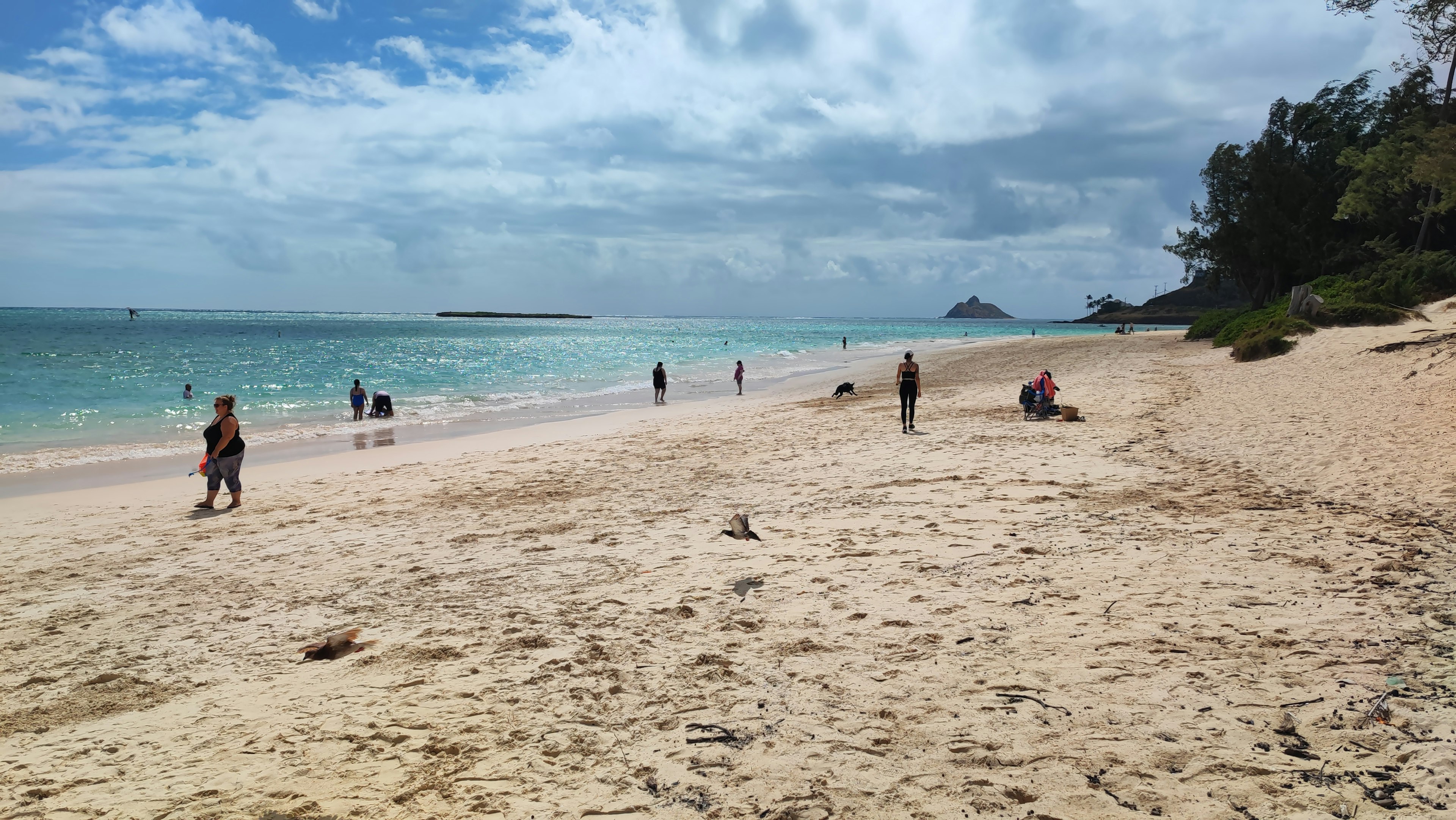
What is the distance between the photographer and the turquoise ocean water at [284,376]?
18828mm

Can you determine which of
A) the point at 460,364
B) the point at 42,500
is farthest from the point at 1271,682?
the point at 460,364

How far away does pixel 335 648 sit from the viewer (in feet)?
16.2

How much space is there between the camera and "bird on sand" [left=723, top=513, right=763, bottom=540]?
7246 millimetres

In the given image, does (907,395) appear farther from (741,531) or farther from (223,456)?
(223,456)

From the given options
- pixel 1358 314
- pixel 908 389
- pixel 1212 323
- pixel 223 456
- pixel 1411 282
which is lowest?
pixel 223 456

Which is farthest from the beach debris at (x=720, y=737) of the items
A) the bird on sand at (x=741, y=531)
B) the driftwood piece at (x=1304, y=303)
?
the driftwood piece at (x=1304, y=303)

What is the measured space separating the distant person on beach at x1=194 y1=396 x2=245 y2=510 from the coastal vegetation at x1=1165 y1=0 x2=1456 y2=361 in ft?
77.3

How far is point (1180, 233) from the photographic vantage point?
53.4 m

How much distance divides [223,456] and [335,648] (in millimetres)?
6426

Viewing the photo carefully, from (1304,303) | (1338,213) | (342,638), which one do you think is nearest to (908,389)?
(342,638)

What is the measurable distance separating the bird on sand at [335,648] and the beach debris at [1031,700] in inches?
158

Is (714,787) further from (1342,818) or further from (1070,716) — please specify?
(1342,818)

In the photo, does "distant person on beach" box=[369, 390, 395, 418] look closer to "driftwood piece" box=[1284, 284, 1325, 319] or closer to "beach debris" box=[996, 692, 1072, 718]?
"beach debris" box=[996, 692, 1072, 718]

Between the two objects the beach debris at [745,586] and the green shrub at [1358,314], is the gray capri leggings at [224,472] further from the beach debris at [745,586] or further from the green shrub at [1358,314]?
the green shrub at [1358,314]
